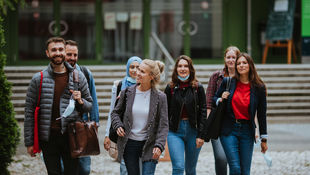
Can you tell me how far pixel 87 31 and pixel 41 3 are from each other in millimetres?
1835

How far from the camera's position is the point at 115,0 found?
17.6 m

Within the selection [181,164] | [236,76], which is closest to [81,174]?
[181,164]

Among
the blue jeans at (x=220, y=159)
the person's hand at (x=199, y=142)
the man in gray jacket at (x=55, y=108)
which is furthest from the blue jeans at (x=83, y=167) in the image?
the blue jeans at (x=220, y=159)

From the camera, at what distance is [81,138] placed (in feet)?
17.3

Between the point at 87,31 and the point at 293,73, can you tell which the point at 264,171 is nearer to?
the point at 293,73

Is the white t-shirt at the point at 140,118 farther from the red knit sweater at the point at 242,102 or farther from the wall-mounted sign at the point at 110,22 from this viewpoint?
the wall-mounted sign at the point at 110,22

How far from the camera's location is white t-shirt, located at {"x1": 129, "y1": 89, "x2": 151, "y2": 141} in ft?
17.0

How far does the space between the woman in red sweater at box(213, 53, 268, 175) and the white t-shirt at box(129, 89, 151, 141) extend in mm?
1127

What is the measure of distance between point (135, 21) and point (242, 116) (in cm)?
1242

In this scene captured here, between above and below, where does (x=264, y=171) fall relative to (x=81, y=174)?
below

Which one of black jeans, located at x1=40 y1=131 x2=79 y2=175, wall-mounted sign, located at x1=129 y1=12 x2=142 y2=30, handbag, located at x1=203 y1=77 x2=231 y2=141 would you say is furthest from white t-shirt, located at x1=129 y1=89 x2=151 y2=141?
wall-mounted sign, located at x1=129 y1=12 x2=142 y2=30

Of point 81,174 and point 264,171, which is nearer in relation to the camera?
point 81,174

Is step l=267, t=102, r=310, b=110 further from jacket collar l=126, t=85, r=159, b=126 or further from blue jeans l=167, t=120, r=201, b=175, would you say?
jacket collar l=126, t=85, r=159, b=126

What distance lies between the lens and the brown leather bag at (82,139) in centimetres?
523
